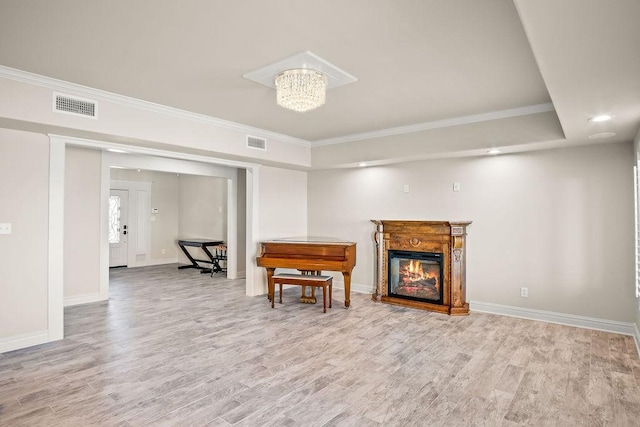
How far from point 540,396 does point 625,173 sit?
112 inches

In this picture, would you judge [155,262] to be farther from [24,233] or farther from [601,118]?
[601,118]

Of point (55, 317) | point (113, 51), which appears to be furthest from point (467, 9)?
point (55, 317)

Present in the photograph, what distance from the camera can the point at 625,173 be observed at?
3.98 meters

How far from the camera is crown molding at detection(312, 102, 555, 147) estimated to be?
403cm

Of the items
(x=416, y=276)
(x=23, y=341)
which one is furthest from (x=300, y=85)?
(x=23, y=341)

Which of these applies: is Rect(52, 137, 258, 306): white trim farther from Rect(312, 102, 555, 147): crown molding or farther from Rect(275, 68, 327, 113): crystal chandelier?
Rect(275, 68, 327, 113): crystal chandelier

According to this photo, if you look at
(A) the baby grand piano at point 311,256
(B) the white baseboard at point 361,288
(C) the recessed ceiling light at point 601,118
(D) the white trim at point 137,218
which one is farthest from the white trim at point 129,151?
(C) the recessed ceiling light at point 601,118

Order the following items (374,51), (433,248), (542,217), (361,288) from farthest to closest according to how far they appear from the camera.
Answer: (361,288)
(433,248)
(542,217)
(374,51)

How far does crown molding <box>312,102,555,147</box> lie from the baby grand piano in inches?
65.2

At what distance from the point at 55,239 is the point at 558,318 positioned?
18.8 feet

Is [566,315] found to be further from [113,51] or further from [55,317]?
[55,317]

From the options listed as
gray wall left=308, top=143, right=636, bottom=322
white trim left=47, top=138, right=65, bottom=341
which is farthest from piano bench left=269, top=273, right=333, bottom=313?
white trim left=47, top=138, right=65, bottom=341

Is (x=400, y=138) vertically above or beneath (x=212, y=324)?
above

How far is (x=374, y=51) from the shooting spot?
2699 millimetres
